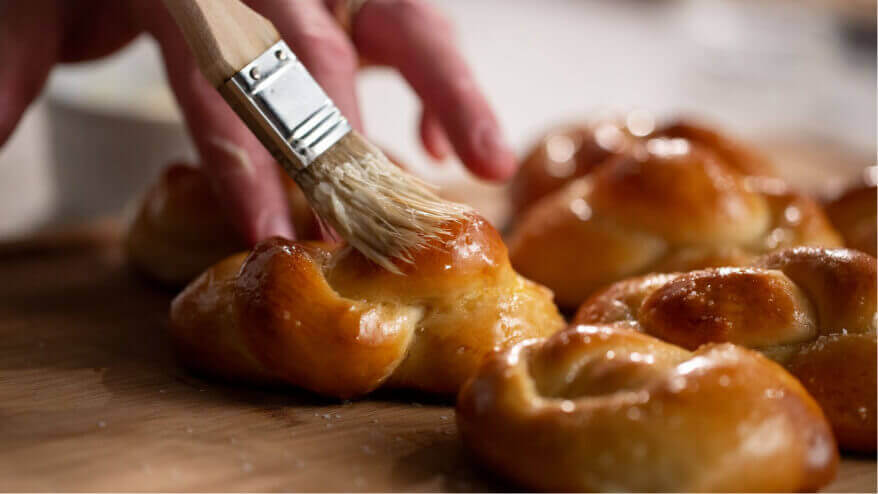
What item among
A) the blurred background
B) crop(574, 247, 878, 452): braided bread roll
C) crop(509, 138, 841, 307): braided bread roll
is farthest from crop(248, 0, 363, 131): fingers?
the blurred background

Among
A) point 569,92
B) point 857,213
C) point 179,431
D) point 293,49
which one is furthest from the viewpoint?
point 569,92

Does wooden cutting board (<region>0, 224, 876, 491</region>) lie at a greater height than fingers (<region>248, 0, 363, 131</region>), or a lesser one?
lesser

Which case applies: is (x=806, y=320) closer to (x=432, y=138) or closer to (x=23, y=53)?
(x=432, y=138)

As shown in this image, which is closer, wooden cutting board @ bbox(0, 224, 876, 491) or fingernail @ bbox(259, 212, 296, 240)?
wooden cutting board @ bbox(0, 224, 876, 491)

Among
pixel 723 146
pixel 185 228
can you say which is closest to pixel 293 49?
pixel 185 228

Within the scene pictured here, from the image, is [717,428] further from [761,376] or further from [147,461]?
[147,461]

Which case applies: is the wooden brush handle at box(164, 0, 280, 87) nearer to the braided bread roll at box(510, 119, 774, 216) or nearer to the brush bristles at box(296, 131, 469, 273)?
the brush bristles at box(296, 131, 469, 273)
